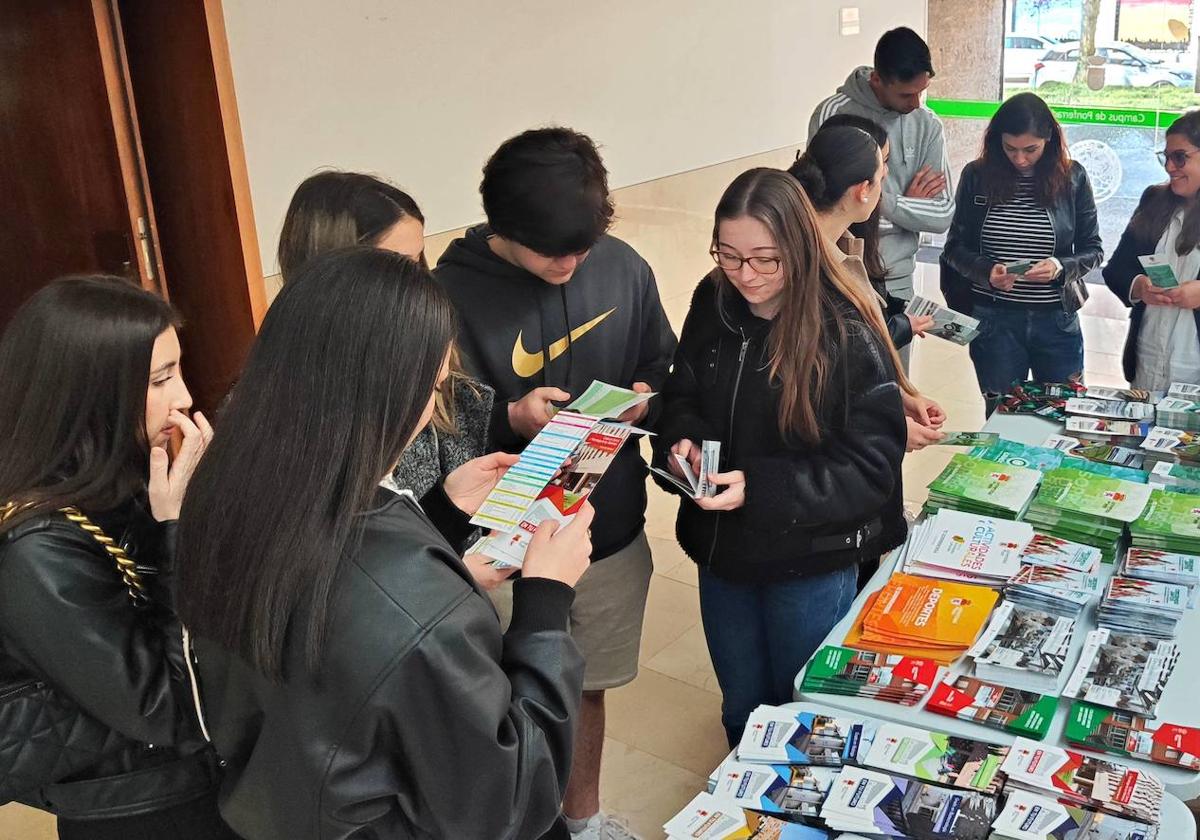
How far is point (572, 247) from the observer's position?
88.6 inches

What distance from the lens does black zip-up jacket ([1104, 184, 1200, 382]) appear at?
12.5 ft

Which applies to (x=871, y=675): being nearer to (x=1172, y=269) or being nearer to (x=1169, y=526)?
(x=1169, y=526)

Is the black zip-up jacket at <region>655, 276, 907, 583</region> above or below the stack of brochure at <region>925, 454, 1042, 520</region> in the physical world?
above

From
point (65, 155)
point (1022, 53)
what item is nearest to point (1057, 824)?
point (65, 155)

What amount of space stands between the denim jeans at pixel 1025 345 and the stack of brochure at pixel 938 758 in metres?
2.46

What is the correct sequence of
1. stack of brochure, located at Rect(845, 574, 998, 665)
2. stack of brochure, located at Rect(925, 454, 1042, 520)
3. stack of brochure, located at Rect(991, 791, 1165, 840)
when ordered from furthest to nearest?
1. stack of brochure, located at Rect(925, 454, 1042, 520)
2. stack of brochure, located at Rect(845, 574, 998, 665)
3. stack of brochure, located at Rect(991, 791, 1165, 840)

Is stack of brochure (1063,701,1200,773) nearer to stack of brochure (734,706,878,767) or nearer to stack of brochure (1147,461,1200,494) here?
stack of brochure (734,706,878,767)

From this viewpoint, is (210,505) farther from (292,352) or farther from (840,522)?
(840,522)

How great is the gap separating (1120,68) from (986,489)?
5472 millimetres

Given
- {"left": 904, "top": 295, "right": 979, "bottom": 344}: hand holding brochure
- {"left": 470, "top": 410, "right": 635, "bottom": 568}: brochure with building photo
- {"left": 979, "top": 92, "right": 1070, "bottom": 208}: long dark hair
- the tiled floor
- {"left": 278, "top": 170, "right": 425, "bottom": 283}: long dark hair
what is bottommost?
the tiled floor

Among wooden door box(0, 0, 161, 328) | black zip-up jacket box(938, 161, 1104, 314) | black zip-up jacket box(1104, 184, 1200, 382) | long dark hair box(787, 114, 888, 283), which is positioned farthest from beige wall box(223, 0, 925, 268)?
black zip-up jacket box(1104, 184, 1200, 382)

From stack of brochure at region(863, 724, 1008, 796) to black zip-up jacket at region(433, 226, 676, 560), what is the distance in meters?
0.83

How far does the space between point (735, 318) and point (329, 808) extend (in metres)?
1.44

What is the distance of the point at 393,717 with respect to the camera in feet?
4.10
